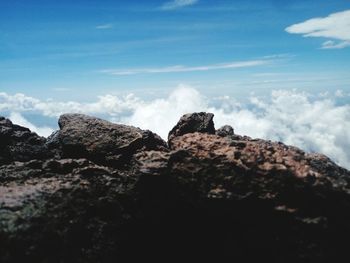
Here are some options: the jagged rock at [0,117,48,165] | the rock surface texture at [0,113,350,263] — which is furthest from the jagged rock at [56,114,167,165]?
the jagged rock at [0,117,48,165]

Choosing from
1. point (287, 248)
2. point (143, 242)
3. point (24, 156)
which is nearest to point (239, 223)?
point (287, 248)

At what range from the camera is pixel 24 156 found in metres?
15.8

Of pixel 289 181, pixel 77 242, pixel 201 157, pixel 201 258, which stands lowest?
pixel 201 258

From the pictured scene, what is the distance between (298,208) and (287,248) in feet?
3.53

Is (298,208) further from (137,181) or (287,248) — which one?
(137,181)

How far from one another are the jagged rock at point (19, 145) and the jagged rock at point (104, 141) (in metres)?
2.50

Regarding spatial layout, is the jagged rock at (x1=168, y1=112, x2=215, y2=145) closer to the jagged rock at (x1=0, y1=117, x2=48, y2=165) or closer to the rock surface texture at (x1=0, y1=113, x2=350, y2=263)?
the rock surface texture at (x1=0, y1=113, x2=350, y2=263)

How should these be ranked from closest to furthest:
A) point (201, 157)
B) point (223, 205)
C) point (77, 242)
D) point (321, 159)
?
point (77, 242) → point (223, 205) → point (201, 157) → point (321, 159)

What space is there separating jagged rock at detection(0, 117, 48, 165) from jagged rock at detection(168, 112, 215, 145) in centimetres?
626

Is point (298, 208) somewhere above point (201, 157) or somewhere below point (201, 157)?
below

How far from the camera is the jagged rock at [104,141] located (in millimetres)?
12977

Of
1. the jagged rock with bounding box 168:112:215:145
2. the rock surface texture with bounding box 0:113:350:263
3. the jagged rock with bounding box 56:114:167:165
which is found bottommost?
the rock surface texture with bounding box 0:113:350:263

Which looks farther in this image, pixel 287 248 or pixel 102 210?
pixel 102 210

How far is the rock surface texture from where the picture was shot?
29.2 ft
